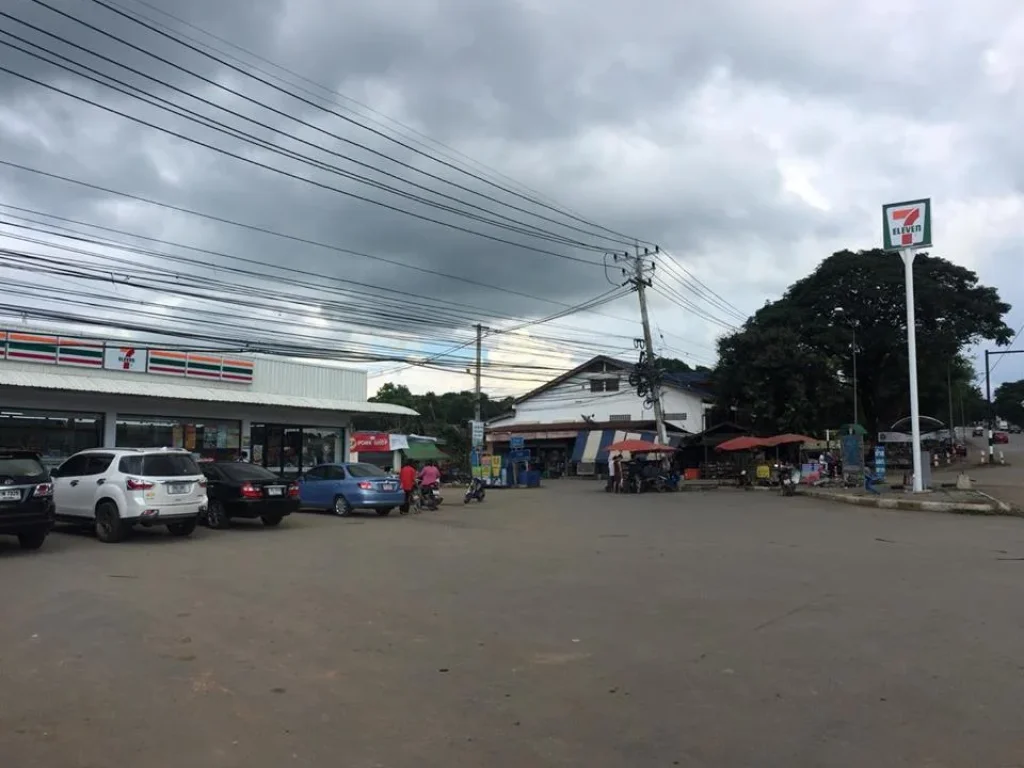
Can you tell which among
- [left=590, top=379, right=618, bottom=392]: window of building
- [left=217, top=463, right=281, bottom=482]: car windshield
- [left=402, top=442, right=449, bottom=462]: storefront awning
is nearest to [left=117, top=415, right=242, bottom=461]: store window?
[left=217, top=463, right=281, bottom=482]: car windshield

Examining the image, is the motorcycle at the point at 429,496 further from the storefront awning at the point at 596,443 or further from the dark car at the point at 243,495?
the storefront awning at the point at 596,443

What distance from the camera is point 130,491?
14383 mm

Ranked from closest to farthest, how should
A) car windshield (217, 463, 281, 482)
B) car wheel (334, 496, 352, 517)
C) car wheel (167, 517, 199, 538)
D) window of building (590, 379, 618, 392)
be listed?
car wheel (167, 517, 199, 538)
car windshield (217, 463, 281, 482)
car wheel (334, 496, 352, 517)
window of building (590, 379, 618, 392)

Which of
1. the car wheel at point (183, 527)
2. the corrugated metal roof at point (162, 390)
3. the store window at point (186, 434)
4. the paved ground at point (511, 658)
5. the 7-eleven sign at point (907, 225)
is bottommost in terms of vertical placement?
the paved ground at point (511, 658)

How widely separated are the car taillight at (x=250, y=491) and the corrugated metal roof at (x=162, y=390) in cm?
775

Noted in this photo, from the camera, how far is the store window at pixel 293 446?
94.5 ft

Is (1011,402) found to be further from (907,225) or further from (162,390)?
(162,390)

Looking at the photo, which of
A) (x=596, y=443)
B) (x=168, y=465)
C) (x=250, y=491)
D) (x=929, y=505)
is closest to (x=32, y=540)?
(x=168, y=465)

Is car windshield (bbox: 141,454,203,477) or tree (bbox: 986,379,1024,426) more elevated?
tree (bbox: 986,379,1024,426)

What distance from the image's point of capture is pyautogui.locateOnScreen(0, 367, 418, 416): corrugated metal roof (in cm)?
2139

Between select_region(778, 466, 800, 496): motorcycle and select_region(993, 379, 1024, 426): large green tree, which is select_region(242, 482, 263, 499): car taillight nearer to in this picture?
select_region(778, 466, 800, 496): motorcycle

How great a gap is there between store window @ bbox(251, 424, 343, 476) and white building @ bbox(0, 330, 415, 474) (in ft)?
0.13

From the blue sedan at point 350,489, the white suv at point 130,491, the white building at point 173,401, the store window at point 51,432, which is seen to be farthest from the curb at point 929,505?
the store window at point 51,432

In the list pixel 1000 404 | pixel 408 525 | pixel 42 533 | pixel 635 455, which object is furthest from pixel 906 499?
pixel 1000 404
